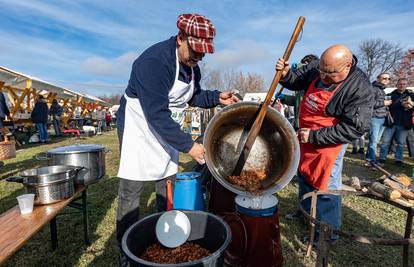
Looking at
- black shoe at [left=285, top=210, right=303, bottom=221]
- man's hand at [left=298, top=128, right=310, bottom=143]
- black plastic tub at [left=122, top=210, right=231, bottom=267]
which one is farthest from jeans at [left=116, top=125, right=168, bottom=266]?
Answer: black shoe at [left=285, top=210, right=303, bottom=221]

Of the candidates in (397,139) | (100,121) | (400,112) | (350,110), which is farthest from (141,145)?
(100,121)

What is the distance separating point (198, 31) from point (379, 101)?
6241mm

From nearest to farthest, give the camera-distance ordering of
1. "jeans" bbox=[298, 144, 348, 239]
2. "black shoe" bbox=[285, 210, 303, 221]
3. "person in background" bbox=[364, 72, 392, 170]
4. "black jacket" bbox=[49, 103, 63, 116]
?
"jeans" bbox=[298, 144, 348, 239] < "black shoe" bbox=[285, 210, 303, 221] < "person in background" bbox=[364, 72, 392, 170] < "black jacket" bbox=[49, 103, 63, 116]

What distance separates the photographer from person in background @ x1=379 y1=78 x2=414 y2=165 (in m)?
6.28

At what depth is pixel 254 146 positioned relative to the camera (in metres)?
2.53

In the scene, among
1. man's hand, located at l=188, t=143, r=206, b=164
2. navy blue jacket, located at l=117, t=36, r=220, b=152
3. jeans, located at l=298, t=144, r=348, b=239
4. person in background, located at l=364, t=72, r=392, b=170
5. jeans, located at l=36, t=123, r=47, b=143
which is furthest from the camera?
jeans, located at l=36, t=123, r=47, b=143

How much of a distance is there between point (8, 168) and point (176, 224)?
6832mm

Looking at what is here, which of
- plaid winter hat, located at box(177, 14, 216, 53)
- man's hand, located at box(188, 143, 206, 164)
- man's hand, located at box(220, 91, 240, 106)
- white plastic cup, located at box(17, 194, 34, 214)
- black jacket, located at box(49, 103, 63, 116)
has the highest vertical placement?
plaid winter hat, located at box(177, 14, 216, 53)

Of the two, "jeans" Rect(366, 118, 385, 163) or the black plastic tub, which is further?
"jeans" Rect(366, 118, 385, 163)

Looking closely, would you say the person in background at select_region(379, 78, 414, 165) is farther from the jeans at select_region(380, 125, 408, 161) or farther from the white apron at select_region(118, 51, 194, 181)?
the white apron at select_region(118, 51, 194, 181)

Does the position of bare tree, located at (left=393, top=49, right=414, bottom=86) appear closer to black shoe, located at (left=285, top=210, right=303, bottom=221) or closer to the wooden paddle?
black shoe, located at (left=285, top=210, right=303, bottom=221)

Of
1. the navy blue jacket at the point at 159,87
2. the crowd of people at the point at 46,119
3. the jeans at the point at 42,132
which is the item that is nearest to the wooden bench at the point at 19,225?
the navy blue jacket at the point at 159,87

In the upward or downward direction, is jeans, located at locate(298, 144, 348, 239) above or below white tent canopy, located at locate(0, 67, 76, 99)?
below

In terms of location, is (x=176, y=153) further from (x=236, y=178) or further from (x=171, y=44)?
(x=171, y=44)
